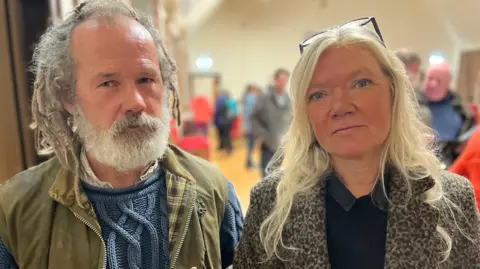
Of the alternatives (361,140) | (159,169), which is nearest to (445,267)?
(361,140)

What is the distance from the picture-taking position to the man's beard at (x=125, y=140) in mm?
1297

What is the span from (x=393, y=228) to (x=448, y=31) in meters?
9.53

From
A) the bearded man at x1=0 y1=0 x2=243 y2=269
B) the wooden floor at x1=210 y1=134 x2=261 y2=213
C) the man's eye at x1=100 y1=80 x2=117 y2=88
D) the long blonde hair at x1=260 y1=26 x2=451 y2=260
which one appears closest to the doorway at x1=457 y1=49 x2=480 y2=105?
the wooden floor at x1=210 y1=134 x2=261 y2=213

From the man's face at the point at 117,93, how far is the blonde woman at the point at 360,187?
0.42 meters

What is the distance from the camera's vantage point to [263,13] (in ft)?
39.0

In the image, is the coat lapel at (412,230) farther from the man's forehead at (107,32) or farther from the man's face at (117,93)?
the man's forehead at (107,32)

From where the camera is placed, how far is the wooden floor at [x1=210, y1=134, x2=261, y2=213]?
5465 mm

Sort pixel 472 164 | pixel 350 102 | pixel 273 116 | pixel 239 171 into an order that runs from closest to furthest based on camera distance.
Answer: pixel 350 102
pixel 472 164
pixel 273 116
pixel 239 171

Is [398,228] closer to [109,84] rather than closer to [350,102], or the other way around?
[350,102]

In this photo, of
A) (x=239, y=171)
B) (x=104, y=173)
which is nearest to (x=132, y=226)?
(x=104, y=173)

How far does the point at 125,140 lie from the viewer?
4.27ft

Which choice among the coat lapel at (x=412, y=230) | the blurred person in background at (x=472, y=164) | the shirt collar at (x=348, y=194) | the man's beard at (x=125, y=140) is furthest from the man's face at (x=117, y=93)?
the blurred person in background at (x=472, y=164)

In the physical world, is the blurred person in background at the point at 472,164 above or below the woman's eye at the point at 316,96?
below

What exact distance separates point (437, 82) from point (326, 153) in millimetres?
2196
